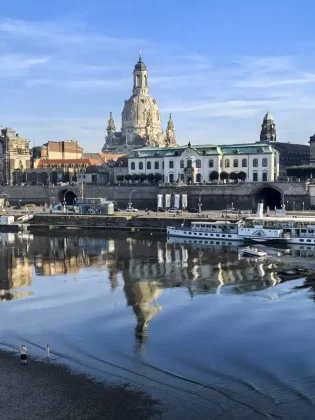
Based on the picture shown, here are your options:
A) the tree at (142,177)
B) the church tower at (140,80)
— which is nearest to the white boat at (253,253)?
the tree at (142,177)

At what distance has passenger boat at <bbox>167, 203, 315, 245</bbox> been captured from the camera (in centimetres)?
5911

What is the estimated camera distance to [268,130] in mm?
124938

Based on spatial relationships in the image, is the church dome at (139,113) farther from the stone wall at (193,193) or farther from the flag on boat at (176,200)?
the flag on boat at (176,200)

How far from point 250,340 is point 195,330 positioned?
2922 mm

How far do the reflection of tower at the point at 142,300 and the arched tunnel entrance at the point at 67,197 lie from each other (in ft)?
203

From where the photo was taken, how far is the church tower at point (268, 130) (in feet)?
409

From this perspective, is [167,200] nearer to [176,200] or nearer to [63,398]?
[176,200]

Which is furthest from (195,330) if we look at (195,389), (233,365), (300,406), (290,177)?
(290,177)

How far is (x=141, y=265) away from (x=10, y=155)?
80.1 meters

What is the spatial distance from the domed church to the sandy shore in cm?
12565

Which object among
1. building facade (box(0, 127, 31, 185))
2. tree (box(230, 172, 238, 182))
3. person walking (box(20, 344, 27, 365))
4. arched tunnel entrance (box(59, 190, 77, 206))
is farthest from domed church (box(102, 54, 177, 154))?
person walking (box(20, 344, 27, 365))

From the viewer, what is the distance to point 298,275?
1644 inches

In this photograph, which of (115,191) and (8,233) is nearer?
(8,233)

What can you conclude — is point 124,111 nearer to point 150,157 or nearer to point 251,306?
point 150,157
